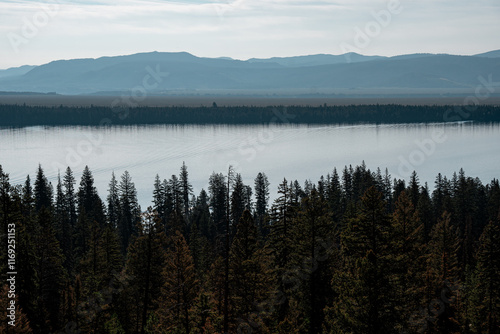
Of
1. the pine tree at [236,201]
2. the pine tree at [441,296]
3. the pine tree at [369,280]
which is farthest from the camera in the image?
the pine tree at [236,201]

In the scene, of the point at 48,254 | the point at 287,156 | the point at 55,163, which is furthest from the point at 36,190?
the point at 287,156

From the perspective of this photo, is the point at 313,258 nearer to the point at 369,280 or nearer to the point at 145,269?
the point at 369,280

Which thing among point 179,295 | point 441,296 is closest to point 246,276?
point 179,295

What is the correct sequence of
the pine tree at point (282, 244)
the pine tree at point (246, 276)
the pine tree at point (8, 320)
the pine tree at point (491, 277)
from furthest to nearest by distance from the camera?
the pine tree at point (282, 244) < the pine tree at point (491, 277) < the pine tree at point (246, 276) < the pine tree at point (8, 320)

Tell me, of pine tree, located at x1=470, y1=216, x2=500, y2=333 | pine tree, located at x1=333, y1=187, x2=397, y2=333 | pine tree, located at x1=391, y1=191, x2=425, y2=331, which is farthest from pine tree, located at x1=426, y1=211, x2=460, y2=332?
pine tree, located at x1=333, y1=187, x2=397, y2=333

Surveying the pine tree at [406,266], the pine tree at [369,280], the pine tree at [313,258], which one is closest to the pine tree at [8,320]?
the pine tree at [313,258]

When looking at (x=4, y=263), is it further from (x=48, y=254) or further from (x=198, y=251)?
(x=198, y=251)

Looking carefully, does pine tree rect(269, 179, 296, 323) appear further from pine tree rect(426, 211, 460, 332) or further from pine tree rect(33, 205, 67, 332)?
pine tree rect(33, 205, 67, 332)

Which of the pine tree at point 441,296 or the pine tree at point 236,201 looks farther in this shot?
the pine tree at point 236,201

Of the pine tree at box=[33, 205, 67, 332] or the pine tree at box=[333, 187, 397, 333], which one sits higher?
the pine tree at box=[333, 187, 397, 333]

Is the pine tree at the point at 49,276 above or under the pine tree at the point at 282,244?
under

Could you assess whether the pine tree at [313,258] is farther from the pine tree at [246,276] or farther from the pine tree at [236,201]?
the pine tree at [236,201]

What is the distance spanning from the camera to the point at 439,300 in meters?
35.4

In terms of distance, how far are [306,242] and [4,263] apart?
18.8m
